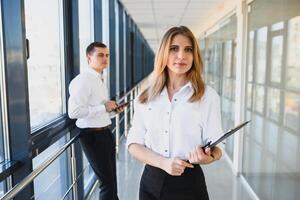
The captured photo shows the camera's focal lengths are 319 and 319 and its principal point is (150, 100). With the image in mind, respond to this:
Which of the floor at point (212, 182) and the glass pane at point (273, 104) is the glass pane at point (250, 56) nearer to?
the glass pane at point (273, 104)

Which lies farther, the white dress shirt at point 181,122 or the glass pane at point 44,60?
the glass pane at point 44,60

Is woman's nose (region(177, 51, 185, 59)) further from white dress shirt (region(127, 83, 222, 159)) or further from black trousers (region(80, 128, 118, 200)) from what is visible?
black trousers (region(80, 128, 118, 200))

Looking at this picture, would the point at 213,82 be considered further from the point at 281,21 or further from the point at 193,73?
the point at 193,73

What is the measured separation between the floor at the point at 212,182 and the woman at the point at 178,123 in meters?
1.74

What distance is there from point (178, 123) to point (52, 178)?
1.31 m

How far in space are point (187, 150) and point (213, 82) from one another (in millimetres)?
4565

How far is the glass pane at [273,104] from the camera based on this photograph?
221 cm

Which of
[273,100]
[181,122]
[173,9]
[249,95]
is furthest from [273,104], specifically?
[173,9]

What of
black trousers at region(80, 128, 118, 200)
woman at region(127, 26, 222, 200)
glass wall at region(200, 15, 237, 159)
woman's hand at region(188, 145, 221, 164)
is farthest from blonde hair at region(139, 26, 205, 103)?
glass wall at region(200, 15, 237, 159)

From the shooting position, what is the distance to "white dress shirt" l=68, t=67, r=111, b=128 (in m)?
2.02

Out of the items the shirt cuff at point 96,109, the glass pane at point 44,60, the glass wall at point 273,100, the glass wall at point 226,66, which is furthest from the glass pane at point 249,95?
the glass pane at point 44,60

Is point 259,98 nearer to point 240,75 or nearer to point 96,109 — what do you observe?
point 240,75

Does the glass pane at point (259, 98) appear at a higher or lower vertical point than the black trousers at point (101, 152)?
higher

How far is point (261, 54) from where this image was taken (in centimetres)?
265
